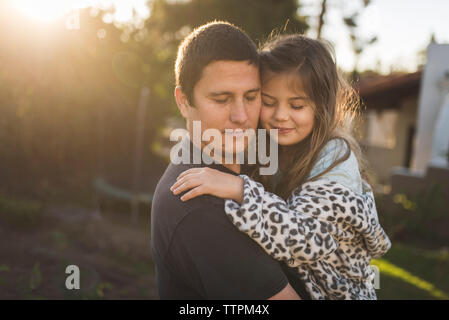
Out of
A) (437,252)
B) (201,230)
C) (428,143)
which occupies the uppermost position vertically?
(428,143)

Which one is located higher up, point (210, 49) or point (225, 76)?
point (210, 49)

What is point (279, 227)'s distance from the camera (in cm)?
175

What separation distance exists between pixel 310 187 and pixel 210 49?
2.69 ft

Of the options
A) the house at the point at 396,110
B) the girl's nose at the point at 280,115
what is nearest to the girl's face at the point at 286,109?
the girl's nose at the point at 280,115

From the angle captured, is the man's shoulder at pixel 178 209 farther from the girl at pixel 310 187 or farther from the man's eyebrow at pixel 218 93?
the man's eyebrow at pixel 218 93

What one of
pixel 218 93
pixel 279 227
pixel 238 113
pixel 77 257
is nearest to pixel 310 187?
pixel 279 227

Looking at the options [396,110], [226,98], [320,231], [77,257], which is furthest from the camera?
[396,110]

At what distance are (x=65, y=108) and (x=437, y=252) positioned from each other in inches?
386

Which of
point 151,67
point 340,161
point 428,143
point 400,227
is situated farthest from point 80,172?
point 340,161

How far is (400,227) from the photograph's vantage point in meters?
8.24

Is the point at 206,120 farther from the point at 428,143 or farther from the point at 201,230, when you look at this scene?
the point at 428,143

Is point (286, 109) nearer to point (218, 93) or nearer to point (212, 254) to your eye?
point (218, 93)

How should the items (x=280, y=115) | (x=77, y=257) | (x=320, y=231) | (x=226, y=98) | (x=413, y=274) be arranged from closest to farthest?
(x=320, y=231) < (x=226, y=98) < (x=280, y=115) < (x=77, y=257) < (x=413, y=274)
